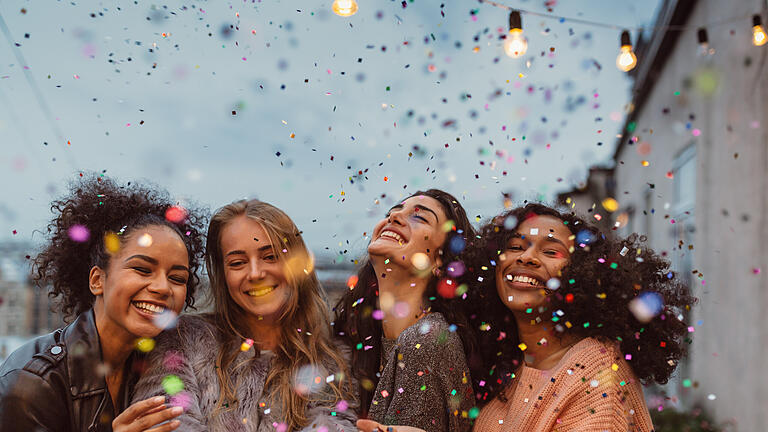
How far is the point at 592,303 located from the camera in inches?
93.1

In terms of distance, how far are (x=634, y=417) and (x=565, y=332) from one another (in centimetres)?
39

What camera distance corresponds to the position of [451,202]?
111 inches

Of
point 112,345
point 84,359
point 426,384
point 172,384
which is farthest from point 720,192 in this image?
point 84,359

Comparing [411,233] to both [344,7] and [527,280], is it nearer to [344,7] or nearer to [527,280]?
[527,280]

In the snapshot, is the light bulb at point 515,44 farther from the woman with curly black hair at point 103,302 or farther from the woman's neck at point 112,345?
the woman's neck at point 112,345

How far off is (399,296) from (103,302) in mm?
1200

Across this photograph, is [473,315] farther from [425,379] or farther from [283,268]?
[283,268]

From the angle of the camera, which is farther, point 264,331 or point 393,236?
point 264,331

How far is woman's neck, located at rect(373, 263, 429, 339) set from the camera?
8.55 ft

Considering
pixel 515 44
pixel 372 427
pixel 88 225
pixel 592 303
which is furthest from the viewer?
pixel 515 44

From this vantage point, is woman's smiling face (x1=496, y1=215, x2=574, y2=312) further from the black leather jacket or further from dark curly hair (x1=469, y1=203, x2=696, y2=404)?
the black leather jacket

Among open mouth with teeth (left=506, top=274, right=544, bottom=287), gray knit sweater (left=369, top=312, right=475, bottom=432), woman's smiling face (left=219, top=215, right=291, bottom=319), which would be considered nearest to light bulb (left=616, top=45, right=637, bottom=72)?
open mouth with teeth (left=506, top=274, right=544, bottom=287)

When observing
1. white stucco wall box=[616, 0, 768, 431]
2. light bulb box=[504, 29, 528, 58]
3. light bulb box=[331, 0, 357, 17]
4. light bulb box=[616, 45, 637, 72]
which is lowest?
white stucco wall box=[616, 0, 768, 431]

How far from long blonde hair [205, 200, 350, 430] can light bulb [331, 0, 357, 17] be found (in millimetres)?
1041
